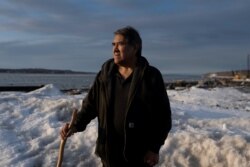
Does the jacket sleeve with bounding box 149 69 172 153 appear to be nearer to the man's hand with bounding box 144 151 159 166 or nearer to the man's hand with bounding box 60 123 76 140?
the man's hand with bounding box 144 151 159 166

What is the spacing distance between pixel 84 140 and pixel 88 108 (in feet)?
11.6

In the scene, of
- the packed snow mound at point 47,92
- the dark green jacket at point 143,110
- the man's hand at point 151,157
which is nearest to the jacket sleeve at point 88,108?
the dark green jacket at point 143,110

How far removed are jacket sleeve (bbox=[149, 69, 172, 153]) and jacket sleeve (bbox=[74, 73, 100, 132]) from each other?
0.59 m

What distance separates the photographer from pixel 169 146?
7434 mm

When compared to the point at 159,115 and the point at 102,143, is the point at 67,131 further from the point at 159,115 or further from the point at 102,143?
the point at 159,115

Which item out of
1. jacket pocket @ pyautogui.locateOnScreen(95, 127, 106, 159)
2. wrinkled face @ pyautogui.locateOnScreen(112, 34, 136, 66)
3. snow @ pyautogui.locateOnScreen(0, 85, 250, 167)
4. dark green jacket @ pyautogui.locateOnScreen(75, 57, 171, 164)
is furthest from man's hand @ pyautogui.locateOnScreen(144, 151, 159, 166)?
snow @ pyautogui.locateOnScreen(0, 85, 250, 167)

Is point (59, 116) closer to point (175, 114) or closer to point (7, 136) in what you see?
point (7, 136)

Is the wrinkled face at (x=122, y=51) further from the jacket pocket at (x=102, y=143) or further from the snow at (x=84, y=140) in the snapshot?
the snow at (x=84, y=140)

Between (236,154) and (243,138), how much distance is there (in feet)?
1.30

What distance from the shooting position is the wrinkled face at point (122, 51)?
172 inches

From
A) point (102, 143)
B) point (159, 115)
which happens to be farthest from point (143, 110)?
point (102, 143)

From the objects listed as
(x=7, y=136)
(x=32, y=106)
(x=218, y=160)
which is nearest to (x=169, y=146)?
(x=218, y=160)

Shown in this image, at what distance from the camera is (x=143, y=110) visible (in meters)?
4.30

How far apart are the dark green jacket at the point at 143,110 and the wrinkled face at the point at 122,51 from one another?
88 millimetres
